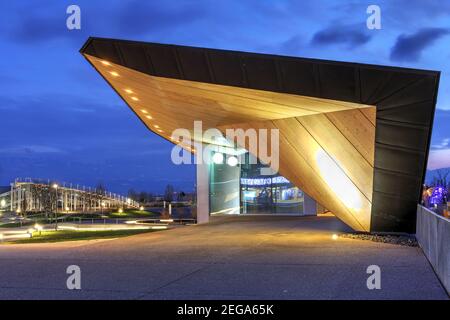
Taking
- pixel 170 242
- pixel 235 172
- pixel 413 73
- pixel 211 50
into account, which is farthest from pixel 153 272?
pixel 235 172

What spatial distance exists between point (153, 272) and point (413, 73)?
23.0ft

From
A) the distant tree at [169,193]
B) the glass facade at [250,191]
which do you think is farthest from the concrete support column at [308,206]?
the distant tree at [169,193]

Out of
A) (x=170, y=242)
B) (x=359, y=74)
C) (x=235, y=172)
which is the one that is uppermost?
(x=359, y=74)

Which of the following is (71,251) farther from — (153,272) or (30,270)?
(153,272)

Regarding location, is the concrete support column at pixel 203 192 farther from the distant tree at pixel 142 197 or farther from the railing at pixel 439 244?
the distant tree at pixel 142 197

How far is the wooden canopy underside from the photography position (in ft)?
39.4

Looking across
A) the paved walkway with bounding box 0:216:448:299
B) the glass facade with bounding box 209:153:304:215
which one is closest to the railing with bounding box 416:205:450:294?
the paved walkway with bounding box 0:216:448:299

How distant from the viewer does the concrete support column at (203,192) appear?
2514 cm

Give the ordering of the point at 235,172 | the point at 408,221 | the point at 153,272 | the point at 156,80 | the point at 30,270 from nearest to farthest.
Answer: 1. the point at 153,272
2. the point at 30,270
3. the point at 156,80
4. the point at 408,221
5. the point at 235,172

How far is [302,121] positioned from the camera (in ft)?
44.1

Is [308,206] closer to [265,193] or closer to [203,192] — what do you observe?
[265,193]

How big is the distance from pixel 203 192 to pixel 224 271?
650 inches

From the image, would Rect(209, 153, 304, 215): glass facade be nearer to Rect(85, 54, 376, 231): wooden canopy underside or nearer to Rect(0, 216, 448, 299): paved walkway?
Rect(85, 54, 376, 231): wooden canopy underside
